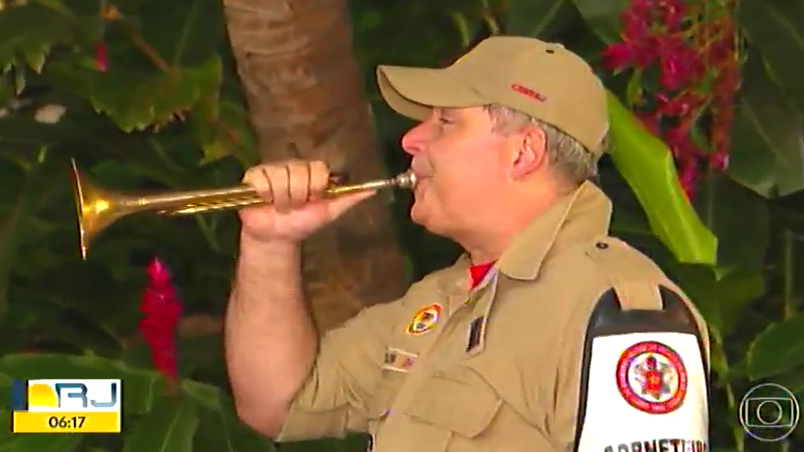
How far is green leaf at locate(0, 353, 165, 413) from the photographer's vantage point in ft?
5.16

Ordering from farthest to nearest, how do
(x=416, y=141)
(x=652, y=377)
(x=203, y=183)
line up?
1. (x=203, y=183)
2. (x=416, y=141)
3. (x=652, y=377)

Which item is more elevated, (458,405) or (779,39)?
(779,39)

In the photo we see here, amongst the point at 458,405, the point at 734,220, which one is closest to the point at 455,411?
the point at 458,405

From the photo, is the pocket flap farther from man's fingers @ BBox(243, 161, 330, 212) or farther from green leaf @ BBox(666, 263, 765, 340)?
green leaf @ BBox(666, 263, 765, 340)

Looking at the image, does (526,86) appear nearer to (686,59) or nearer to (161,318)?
(686,59)

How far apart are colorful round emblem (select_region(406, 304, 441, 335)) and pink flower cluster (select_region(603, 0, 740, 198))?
0.40 m

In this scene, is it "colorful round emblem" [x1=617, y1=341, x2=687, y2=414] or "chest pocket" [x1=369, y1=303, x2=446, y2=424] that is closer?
"colorful round emblem" [x1=617, y1=341, x2=687, y2=414]

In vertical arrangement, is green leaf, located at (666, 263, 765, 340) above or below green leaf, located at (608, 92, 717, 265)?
below

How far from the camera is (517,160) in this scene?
1.21 metres

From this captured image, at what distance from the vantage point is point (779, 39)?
1.59m

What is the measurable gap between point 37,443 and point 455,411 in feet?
2.13

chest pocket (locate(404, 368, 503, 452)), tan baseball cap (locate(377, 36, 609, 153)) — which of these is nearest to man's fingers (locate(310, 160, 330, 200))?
tan baseball cap (locate(377, 36, 609, 153))

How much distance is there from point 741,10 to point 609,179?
0.28 meters

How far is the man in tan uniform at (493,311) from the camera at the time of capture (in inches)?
41.9
